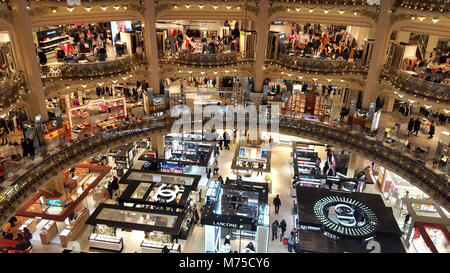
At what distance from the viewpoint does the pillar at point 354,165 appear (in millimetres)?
25109

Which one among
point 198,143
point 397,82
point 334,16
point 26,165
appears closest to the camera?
point 26,165

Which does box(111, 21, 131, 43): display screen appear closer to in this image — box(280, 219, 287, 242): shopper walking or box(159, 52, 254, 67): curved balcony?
box(159, 52, 254, 67): curved balcony

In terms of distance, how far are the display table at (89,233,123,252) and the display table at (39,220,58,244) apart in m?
2.28

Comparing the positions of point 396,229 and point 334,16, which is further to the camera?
point 334,16

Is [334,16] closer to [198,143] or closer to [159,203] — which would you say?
[198,143]

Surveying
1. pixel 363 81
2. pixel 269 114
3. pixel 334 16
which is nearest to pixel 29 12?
pixel 269 114

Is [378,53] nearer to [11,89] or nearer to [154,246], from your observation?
[154,246]

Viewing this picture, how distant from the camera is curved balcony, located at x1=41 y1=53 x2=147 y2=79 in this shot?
2183 centimetres

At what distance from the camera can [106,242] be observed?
18.8 metres

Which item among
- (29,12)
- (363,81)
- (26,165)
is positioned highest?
(29,12)

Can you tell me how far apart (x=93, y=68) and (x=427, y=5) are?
786 inches

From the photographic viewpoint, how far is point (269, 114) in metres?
24.5

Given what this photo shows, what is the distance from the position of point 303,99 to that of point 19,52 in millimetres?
19119

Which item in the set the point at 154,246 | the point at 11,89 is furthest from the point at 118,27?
the point at 154,246
